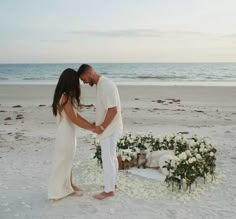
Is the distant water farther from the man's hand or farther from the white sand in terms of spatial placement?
the man's hand

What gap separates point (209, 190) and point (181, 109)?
10.0 meters

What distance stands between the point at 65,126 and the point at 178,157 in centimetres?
185

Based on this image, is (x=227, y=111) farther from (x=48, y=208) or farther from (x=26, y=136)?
(x=48, y=208)

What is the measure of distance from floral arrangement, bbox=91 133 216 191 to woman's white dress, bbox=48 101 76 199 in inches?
58.6

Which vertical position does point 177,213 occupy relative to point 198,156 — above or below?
below

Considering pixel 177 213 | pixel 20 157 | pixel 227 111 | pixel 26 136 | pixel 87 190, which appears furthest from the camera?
pixel 227 111

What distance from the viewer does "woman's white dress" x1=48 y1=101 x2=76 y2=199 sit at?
554 centimetres

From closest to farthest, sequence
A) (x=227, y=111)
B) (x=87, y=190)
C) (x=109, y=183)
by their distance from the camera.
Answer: (x=109, y=183)
(x=87, y=190)
(x=227, y=111)

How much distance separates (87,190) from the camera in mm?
6145

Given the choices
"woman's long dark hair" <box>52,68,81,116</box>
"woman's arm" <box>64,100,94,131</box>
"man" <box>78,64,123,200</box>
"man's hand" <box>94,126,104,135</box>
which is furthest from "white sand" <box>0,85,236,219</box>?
"woman's long dark hair" <box>52,68,81,116</box>

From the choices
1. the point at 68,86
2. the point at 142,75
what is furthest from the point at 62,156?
the point at 142,75

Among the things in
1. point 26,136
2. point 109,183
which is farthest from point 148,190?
point 26,136

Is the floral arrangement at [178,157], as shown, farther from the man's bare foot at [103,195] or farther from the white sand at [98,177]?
the man's bare foot at [103,195]

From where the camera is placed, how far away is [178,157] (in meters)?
6.25
